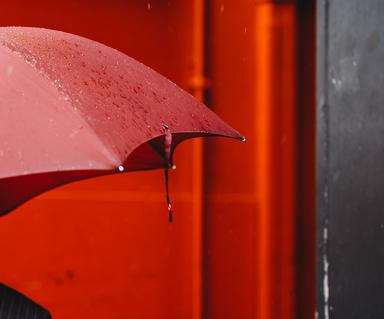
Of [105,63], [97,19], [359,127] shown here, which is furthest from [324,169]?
[105,63]

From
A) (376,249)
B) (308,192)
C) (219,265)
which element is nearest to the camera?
(376,249)

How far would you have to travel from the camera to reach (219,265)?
4.15m

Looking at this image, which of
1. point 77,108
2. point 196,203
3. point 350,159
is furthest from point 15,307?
point 196,203

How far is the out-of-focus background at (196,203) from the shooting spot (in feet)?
12.7

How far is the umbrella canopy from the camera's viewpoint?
1.66 m

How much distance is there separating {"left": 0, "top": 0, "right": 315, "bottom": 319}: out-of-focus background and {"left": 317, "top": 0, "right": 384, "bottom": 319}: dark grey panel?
230 mm

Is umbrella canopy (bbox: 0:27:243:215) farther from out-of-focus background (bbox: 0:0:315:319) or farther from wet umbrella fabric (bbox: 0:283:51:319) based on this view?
out-of-focus background (bbox: 0:0:315:319)

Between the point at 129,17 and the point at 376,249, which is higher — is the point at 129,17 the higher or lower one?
the higher one

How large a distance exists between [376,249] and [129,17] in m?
1.75

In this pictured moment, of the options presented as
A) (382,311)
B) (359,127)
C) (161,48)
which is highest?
(161,48)

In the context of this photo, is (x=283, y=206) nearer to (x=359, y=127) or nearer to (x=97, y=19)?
(x=359, y=127)

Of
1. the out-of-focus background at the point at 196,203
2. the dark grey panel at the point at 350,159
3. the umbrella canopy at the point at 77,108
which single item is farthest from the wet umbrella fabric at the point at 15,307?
the out-of-focus background at the point at 196,203

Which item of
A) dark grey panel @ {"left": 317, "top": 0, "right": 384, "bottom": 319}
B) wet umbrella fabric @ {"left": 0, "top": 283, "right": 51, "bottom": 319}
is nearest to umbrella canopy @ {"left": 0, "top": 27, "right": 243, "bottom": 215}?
wet umbrella fabric @ {"left": 0, "top": 283, "right": 51, "bottom": 319}

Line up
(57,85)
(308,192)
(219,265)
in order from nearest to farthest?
(57,85) → (308,192) → (219,265)
